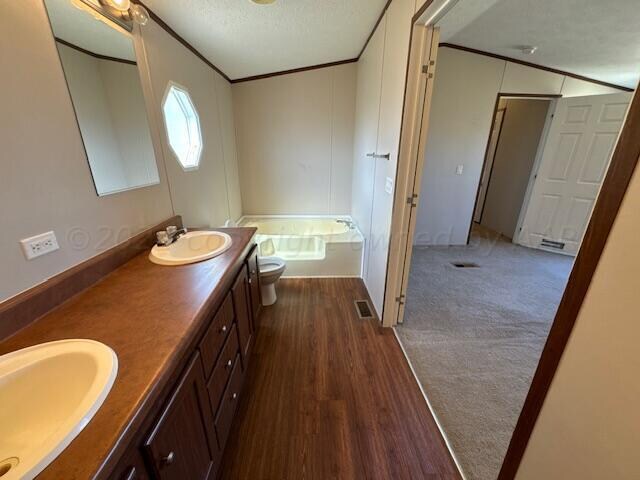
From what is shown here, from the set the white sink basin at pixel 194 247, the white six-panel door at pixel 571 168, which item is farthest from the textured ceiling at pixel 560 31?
the white sink basin at pixel 194 247

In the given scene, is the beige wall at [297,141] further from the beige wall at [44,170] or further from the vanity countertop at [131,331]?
the vanity countertop at [131,331]

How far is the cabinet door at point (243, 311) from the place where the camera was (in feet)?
4.71

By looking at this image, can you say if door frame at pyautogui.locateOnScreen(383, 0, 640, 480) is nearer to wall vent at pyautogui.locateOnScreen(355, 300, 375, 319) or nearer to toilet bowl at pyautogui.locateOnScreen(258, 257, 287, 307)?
wall vent at pyautogui.locateOnScreen(355, 300, 375, 319)

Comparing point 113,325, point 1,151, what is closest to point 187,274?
point 113,325

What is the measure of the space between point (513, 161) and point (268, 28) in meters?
4.05

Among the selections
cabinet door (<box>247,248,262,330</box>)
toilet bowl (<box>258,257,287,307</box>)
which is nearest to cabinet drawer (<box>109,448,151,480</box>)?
cabinet door (<box>247,248,262,330</box>)

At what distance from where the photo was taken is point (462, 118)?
3.30 metres

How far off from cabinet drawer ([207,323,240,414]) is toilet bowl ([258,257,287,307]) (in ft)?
2.98

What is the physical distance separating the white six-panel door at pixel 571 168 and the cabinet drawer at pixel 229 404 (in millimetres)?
4320

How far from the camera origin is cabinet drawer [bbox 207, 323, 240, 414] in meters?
1.06

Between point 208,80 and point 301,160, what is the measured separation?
4.57ft

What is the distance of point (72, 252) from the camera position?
1.06 m

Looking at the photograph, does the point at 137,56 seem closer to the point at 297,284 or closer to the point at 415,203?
the point at 415,203

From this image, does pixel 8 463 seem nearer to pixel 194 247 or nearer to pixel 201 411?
pixel 201 411
